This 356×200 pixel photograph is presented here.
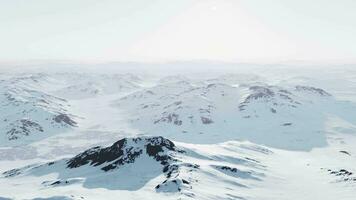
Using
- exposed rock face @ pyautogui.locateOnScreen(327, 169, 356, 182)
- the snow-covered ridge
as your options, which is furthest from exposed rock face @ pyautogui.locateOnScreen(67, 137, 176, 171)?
exposed rock face @ pyautogui.locateOnScreen(327, 169, 356, 182)

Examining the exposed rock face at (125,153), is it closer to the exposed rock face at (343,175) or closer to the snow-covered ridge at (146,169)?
the snow-covered ridge at (146,169)

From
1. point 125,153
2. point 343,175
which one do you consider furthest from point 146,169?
point 343,175

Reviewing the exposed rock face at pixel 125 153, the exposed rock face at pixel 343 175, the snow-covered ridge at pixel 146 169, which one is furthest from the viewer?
the exposed rock face at pixel 125 153

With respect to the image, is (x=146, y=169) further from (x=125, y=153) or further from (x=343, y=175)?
(x=343, y=175)

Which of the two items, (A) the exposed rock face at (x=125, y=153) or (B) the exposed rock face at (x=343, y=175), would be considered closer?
(B) the exposed rock face at (x=343, y=175)

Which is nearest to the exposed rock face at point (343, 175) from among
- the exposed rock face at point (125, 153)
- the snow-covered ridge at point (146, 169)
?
the snow-covered ridge at point (146, 169)

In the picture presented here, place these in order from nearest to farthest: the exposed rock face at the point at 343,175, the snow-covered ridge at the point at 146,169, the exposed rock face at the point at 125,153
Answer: the snow-covered ridge at the point at 146,169 → the exposed rock face at the point at 343,175 → the exposed rock face at the point at 125,153

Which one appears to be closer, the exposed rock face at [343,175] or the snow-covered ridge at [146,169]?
the snow-covered ridge at [146,169]

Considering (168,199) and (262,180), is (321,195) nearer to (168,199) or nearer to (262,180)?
(262,180)
